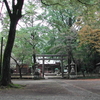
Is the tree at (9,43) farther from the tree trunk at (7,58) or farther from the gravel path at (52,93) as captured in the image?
the gravel path at (52,93)

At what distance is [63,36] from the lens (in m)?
23.2

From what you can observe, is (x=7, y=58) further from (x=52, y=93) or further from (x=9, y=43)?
(x=52, y=93)

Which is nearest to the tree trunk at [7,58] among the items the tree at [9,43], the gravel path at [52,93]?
the tree at [9,43]

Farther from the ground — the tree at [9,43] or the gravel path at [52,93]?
the tree at [9,43]

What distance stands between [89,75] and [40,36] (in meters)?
9.90

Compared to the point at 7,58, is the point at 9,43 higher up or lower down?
higher up

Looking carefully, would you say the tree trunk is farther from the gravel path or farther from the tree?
the gravel path

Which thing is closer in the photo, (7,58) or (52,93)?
(52,93)

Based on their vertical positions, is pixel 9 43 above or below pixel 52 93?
above

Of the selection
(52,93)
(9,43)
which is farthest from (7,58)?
(52,93)

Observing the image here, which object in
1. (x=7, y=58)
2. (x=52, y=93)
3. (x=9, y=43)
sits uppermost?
(x=9, y=43)

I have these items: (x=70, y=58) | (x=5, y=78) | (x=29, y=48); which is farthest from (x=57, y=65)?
(x=5, y=78)

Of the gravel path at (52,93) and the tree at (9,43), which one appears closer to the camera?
the gravel path at (52,93)

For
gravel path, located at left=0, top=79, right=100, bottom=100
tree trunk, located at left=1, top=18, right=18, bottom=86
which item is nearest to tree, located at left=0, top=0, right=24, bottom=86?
tree trunk, located at left=1, top=18, right=18, bottom=86
